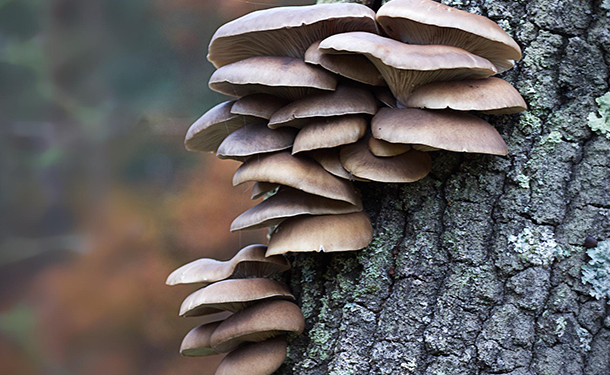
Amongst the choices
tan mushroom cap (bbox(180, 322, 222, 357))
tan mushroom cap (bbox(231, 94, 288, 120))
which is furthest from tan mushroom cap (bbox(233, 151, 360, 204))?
tan mushroom cap (bbox(180, 322, 222, 357))

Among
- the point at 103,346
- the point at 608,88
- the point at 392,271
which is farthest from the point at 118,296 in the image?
the point at 608,88

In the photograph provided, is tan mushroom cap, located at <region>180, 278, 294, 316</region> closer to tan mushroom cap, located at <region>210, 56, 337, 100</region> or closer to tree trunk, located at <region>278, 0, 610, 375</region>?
tree trunk, located at <region>278, 0, 610, 375</region>

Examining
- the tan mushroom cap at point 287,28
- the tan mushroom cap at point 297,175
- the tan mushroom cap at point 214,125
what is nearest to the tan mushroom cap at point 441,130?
the tan mushroom cap at point 297,175

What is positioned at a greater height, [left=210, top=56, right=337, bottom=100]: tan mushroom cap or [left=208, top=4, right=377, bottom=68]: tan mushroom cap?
[left=208, top=4, right=377, bottom=68]: tan mushroom cap

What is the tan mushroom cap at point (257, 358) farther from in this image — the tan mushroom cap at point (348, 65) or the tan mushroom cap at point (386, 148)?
the tan mushroom cap at point (348, 65)

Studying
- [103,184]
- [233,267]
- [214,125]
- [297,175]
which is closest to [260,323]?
[233,267]

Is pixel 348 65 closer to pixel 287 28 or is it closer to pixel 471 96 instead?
pixel 287 28

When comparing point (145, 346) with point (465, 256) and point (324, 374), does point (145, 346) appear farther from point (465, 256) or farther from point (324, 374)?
point (465, 256)
